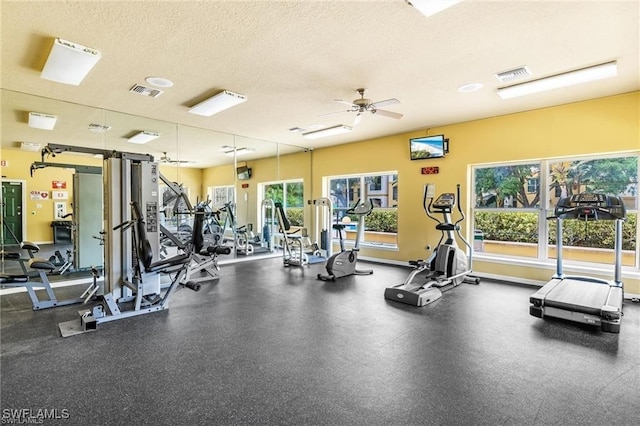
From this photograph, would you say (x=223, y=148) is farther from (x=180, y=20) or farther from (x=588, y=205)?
(x=588, y=205)

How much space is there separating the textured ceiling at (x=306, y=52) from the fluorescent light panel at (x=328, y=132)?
0.83 metres

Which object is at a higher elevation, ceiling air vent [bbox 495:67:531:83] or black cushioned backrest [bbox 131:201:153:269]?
ceiling air vent [bbox 495:67:531:83]

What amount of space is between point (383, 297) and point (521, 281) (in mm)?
2546

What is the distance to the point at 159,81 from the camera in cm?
394

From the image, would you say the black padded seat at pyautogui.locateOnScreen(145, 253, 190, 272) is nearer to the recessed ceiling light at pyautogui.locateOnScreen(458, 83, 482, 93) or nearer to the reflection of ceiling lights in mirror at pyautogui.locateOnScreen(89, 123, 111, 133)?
the reflection of ceiling lights in mirror at pyautogui.locateOnScreen(89, 123, 111, 133)

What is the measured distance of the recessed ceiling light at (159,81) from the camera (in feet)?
12.7

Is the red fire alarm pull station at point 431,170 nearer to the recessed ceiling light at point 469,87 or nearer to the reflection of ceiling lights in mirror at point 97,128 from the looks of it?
the recessed ceiling light at point 469,87

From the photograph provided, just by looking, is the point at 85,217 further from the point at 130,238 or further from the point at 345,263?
the point at 345,263

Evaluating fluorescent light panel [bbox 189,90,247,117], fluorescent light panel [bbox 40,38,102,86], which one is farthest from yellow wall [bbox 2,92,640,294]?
fluorescent light panel [bbox 40,38,102,86]

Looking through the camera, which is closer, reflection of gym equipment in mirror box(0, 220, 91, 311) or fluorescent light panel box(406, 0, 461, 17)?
fluorescent light panel box(406, 0, 461, 17)

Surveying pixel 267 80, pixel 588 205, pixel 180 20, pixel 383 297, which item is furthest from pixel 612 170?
pixel 180 20

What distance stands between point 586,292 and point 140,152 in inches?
313

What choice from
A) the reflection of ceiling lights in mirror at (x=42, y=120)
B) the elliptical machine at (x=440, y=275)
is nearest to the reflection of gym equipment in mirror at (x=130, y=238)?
the reflection of ceiling lights in mirror at (x=42, y=120)

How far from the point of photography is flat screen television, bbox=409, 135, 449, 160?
602 cm
